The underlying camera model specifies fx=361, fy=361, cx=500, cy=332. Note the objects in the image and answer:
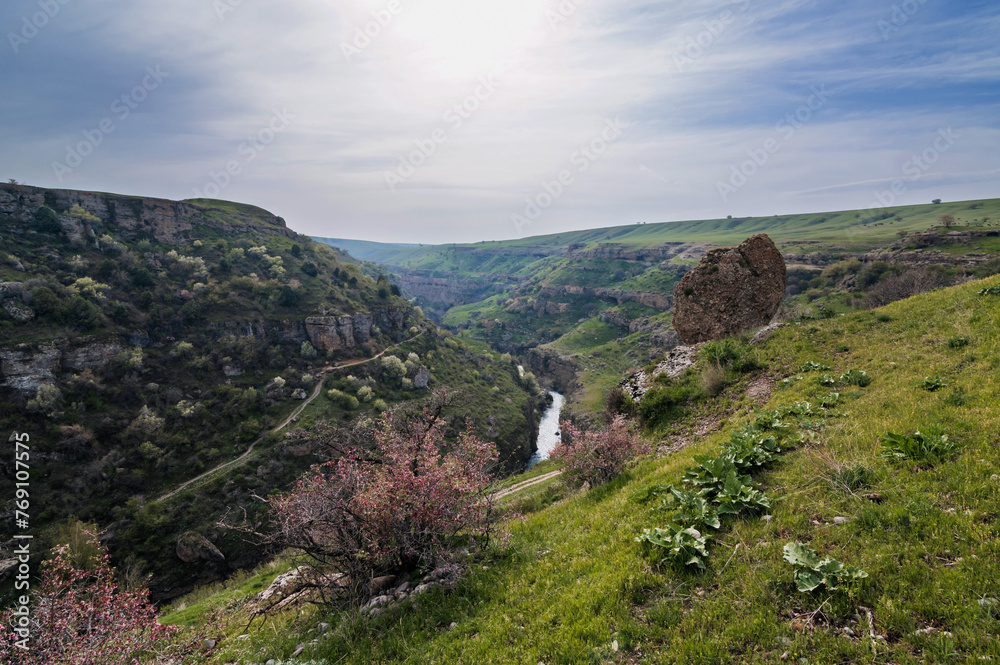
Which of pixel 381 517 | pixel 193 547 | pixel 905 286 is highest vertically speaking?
pixel 381 517

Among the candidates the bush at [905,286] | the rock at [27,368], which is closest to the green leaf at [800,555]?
the bush at [905,286]

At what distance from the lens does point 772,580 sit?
16.6 feet

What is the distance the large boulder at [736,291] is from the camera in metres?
23.2

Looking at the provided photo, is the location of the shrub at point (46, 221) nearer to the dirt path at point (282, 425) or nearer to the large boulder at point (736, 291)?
the dirt path at point (282, 425)

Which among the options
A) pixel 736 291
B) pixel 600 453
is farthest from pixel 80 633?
pixel 736 291

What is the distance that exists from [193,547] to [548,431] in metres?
76.2

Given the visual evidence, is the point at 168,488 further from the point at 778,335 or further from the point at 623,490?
the point at 778,335

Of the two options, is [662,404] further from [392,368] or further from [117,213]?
[117,213]

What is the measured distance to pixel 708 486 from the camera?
26.2 ft

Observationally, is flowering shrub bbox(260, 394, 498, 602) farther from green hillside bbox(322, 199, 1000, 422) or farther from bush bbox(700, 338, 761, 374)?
green hillside bbox(322, 199, 1000, 422)

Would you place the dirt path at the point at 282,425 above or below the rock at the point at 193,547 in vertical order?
above

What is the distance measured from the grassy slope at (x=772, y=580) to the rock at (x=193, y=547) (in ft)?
152

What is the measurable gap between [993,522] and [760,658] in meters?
3.71

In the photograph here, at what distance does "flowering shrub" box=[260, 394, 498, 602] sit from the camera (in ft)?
25.6
